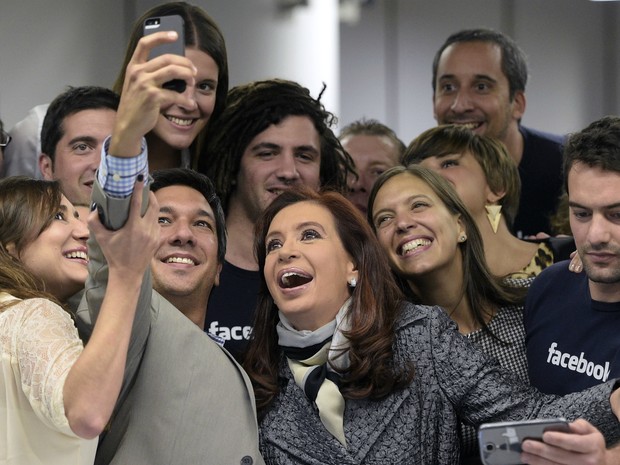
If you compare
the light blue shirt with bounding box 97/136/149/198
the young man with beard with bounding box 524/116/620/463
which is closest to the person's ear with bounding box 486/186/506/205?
the young man with beard with bounding box 524/116/620/463

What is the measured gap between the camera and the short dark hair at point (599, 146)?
3.19 metres

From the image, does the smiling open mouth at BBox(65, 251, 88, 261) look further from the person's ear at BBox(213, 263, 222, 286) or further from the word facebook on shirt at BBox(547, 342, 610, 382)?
the word facebook on shirt at BBox(547, 342, 610, 382)

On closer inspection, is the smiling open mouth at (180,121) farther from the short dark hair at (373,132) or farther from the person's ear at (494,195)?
the short dark hair at (373,132)

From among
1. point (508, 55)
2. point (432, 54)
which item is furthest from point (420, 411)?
point (432, 54)

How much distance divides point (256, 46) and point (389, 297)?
8.63ft

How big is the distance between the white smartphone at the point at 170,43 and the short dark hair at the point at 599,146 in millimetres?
1309

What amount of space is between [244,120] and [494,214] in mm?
922

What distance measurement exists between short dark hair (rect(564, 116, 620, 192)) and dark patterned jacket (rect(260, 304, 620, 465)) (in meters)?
0.59

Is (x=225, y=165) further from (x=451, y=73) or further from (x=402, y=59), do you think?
(x=402, y=59)

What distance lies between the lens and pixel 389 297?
326 centimetres

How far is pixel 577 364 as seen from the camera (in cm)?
316

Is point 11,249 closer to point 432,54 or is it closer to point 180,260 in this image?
point 180,260

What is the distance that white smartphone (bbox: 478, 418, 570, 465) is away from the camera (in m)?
2.55

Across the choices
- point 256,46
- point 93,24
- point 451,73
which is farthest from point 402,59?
point 93,24
